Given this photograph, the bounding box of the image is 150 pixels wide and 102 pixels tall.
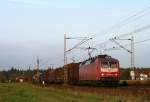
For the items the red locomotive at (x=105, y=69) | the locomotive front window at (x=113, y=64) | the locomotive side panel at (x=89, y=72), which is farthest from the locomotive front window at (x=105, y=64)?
the locomotive side panel at (x=89, y=72)

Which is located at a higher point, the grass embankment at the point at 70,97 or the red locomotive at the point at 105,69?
the red locomotive at the point at 105,69

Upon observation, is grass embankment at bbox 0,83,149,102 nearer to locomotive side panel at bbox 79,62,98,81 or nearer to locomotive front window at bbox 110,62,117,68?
locomotive front window at bbox 110,62,117,68

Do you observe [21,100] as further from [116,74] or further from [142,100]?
[116,74]

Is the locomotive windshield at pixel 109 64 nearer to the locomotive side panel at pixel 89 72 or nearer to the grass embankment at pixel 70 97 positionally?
the locomotive side panel at pixel 89 72

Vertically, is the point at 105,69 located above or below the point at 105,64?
below

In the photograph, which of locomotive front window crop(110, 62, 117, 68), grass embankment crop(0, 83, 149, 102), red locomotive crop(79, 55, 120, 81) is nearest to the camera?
grass embankment crop(0, 83, 149, 102)

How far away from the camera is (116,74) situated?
165 feet

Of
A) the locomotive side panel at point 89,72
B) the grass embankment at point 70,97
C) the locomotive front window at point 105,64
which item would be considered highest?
the locomotive front window at point 105,64

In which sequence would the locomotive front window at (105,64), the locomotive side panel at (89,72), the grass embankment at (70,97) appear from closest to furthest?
the grass embankment at (70,97)
the locomotive front window at (105,64)
the locomotive side panel at (89,72)

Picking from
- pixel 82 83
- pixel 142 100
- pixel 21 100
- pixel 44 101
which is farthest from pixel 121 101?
pixel 82 83

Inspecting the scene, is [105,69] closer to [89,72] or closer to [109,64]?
[109,64]

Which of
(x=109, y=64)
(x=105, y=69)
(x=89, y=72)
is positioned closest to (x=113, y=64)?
(x=109, y=64)

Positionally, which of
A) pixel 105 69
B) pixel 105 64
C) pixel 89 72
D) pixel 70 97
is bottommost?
pixel 70 97

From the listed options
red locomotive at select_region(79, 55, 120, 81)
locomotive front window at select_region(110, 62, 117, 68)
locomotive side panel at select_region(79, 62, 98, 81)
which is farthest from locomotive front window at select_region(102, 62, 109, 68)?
locomotive side panel at select_region(79, 62, 98, 81)
